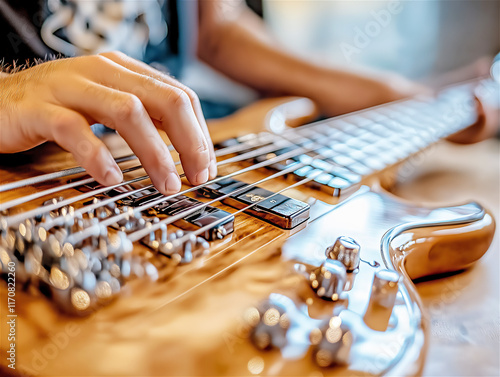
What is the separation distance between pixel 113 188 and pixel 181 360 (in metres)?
0.21

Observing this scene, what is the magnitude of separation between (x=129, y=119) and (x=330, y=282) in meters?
0.24

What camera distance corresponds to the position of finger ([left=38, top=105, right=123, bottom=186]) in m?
0.35

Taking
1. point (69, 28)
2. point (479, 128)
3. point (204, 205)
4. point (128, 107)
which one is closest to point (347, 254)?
point (204, 205)

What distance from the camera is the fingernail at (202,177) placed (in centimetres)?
41

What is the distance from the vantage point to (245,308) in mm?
285

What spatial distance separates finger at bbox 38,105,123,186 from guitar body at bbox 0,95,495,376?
51 mm

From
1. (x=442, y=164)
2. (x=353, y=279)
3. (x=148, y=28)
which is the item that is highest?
(x=148, y=28)

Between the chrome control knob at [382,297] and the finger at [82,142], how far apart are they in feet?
0.87

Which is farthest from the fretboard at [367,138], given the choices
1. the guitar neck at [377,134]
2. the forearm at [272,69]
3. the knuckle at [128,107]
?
the knuckle at [128,107]

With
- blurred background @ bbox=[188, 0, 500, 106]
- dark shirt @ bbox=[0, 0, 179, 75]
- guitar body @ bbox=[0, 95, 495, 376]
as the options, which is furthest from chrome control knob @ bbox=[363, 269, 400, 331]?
blurred background @ bbox=[188, 0, 500, 106]

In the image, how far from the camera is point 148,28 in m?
0.87

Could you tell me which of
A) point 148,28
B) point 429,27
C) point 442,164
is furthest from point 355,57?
point 148,28

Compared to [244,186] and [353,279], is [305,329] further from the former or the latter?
[244,186]

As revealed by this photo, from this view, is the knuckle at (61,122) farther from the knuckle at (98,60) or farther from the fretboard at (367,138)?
the fretboard at (367,138)
